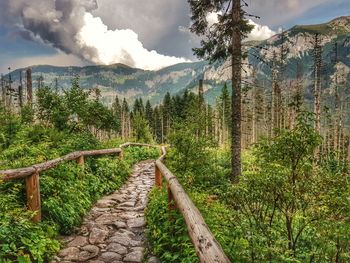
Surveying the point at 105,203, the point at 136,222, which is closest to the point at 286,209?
the point at 136,222

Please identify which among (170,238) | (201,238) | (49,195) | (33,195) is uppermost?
(201,238)

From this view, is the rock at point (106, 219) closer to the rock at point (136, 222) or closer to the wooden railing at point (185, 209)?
the rock at point (136, 222)

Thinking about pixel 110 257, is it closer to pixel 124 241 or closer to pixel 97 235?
pixel 124 241

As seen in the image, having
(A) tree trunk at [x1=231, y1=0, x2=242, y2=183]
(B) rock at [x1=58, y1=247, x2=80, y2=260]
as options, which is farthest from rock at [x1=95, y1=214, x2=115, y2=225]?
(A) tree trunk at [x1=231, y1=0, x2=242, y2=183]

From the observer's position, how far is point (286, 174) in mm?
4781

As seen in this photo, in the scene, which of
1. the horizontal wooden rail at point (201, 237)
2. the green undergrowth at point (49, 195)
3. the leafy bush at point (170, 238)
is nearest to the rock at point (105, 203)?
the green undergrowth at point (49, 195)

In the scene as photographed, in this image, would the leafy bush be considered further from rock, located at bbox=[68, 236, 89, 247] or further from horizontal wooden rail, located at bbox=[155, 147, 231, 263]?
rock, located at bbox=[68, 236, 89, 247]

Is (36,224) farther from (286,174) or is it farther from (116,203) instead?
(286,174)

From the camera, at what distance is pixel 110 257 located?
4.90 m

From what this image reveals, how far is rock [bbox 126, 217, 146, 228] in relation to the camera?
6621 millimetres

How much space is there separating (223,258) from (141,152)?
20.8 m

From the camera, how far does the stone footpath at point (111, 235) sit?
16.0ft

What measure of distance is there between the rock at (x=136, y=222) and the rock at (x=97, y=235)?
72 cm

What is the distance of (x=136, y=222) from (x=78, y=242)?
1671 millimetres
